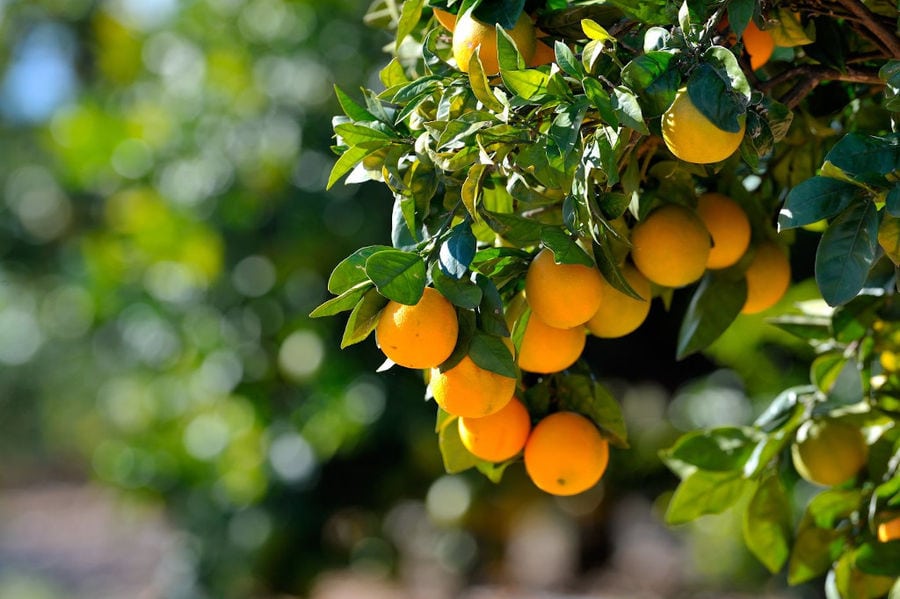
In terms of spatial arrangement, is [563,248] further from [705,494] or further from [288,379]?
[288,379]

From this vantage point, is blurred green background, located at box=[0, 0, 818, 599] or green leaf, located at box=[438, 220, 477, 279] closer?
green leaf, located at box=[438, 220, 477, 279]

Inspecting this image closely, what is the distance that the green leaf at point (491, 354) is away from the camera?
0.49 metres

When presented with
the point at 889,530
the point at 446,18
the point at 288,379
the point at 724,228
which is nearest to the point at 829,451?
the point at 889,530

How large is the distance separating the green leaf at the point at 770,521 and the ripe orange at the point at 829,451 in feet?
0.09

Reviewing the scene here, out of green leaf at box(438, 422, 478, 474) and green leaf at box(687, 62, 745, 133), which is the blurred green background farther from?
green leaf at box(687, 62, 745, 133)

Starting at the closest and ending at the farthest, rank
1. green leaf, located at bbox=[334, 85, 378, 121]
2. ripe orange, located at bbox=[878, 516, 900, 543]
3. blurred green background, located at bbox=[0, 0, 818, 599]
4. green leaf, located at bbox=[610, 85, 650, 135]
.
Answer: green leaf, located at bbox=[610, 85, 650, 135], green leaf, located at bbox=[334, 85, 378, 121], ripe orange, located at bbox=[878, 516, 900, 543], blurred green background, located at bbox=[0, 0, 818, 599]

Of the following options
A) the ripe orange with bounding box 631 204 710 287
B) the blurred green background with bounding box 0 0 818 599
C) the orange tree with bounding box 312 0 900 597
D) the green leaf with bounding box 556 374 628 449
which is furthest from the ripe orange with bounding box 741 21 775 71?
the blurred green background with bounding box 0 0 818 599

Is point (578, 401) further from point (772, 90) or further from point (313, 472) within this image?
point (313, 472)

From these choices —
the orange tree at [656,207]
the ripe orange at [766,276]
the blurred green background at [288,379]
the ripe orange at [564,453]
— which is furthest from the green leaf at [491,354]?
the blurred green background at [288,379]

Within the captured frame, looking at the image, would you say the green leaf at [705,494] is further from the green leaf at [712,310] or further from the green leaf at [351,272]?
the green leaf at [351,272]

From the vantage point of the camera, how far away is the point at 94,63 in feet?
14.2

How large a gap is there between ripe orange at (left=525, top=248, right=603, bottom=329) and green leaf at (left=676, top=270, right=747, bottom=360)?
14cm

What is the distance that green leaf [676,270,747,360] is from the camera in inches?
25.2

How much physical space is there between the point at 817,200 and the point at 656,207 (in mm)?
134
